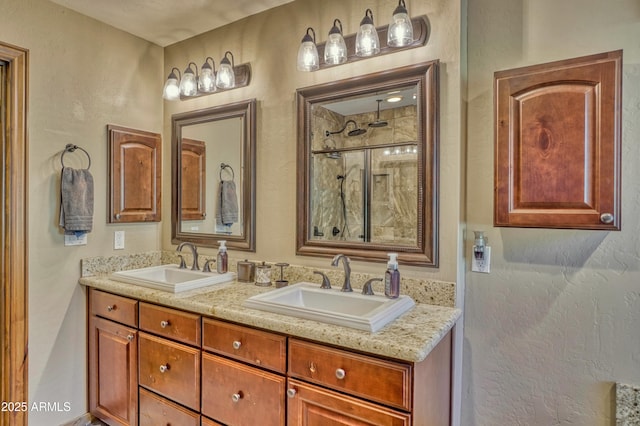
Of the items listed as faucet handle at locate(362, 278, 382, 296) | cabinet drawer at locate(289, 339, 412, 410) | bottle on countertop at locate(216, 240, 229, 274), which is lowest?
cabinet drawer at locate(289, 339, 412, 410)

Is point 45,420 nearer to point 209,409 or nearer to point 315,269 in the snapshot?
point 209,409

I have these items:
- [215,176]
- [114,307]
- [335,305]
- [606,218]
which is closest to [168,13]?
[215,176]

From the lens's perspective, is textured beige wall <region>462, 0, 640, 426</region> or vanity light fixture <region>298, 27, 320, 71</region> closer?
textured beige wall <region>462, 0, 640, 426</region>

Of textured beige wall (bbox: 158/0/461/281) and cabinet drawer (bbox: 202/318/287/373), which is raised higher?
textured beige wall (bbox: 158/0/461/281)

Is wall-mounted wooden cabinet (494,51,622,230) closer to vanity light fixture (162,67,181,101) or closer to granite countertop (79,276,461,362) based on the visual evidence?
granite countertop (79,276,461,362)

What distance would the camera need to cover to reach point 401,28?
1.71m

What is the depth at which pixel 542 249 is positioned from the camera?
161 centimetres

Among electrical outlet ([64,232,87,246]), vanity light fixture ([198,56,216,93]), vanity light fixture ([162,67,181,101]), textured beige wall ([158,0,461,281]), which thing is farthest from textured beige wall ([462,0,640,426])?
electrical outlet ([64,232,87,246])

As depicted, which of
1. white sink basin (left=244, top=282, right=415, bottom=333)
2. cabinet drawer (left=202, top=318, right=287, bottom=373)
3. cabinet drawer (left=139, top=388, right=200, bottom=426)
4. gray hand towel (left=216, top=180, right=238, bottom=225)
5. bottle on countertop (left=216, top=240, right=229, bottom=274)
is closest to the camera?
white sink basin (left=244, top=282, right=415, bottom=333)

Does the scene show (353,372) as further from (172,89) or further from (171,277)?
(172,89)

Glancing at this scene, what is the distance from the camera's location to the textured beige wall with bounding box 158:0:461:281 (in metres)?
1.70

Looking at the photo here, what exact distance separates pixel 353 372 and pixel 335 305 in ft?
1.66

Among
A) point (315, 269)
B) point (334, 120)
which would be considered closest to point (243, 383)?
point (315, 269)

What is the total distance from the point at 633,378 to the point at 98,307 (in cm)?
263
